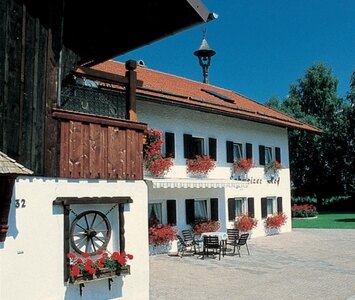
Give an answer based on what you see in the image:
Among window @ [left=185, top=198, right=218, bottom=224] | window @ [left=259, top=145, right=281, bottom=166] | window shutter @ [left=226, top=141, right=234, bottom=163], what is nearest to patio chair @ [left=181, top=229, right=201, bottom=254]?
window @ [left=185, top=198, right=218, bottom=224]

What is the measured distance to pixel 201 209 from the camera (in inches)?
883

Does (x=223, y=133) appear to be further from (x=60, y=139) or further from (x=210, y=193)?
(x=60, y=139)

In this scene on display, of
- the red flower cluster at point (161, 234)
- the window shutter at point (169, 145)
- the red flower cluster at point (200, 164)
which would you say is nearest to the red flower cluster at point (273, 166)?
the red flower cluster at point (200, 164)

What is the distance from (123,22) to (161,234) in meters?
11.4

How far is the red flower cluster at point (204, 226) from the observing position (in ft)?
69.5

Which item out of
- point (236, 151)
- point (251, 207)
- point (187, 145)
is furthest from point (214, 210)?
point (236, 151)

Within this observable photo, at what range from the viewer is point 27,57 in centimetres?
752

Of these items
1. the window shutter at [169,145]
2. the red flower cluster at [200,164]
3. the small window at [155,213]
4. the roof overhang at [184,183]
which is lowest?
the small window at [155,213]

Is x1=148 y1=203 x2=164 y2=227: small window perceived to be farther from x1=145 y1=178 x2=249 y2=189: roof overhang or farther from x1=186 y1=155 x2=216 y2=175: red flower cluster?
x1=186 y1=155 x2=216 y2=175: red flower cluster

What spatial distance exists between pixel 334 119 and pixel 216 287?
145 feet

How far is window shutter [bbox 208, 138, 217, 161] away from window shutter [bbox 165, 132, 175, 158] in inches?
105

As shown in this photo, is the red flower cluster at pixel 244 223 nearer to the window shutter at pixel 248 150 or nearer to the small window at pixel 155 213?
the window shutter at pixel 248 150

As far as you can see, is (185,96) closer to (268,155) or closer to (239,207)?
(239,207)

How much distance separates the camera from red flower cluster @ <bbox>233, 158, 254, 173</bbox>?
24.1m
